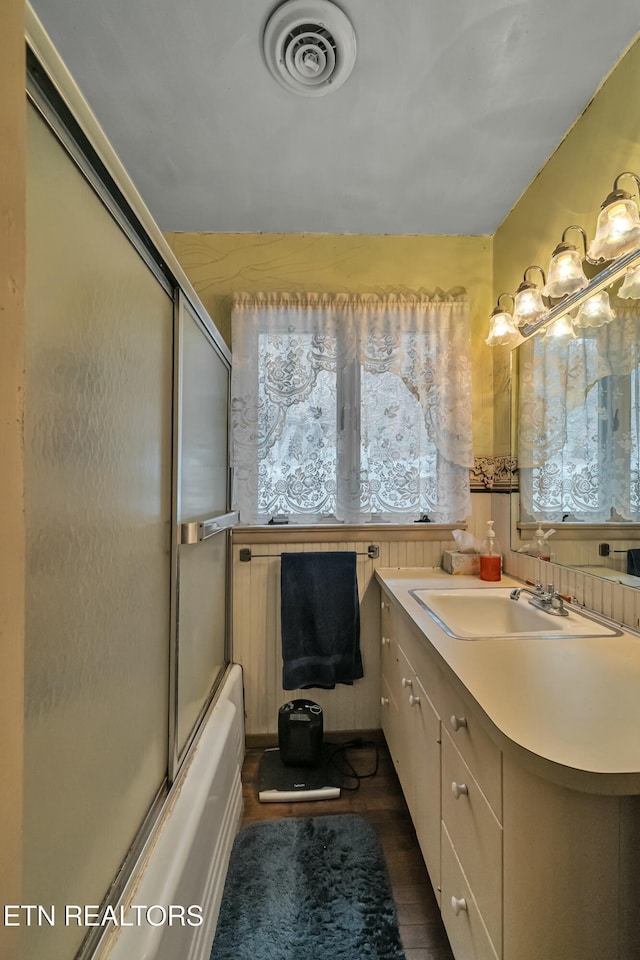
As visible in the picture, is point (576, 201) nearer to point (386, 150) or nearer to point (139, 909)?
→ point (386, 150)

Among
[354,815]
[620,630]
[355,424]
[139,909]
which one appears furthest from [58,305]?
[354,815]

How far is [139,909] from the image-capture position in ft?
2.25

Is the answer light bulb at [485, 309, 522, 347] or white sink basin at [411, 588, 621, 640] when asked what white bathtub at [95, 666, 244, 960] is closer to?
white sink basin at [411, 588, 621, 640]

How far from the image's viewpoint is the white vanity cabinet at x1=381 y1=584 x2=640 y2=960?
Result: 2.00ft

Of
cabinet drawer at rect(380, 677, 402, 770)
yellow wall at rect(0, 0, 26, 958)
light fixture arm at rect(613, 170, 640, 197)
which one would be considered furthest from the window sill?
yellow wall at rect(0, 0, 26, 958)

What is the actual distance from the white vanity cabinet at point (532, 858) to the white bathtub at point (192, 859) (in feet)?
1.81

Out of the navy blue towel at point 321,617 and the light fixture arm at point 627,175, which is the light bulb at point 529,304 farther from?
the navy blue towel at point 321,617

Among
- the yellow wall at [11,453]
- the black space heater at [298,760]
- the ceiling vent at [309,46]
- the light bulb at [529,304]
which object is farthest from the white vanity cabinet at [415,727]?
the ceiling vent at [309,46]

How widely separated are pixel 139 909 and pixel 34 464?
763 mm

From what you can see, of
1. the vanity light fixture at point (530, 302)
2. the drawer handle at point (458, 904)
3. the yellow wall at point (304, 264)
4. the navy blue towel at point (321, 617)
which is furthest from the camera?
the yellow wall at point (304, 264)

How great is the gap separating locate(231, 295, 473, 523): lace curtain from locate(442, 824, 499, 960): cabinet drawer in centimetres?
110

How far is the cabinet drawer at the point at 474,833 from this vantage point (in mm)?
692

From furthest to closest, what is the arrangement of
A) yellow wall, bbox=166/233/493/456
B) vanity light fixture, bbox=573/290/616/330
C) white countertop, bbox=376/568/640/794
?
yellow wall, bbox=166/233/493/456 < vanity light fixture, bbox=573/290/616/330 < white countertop, bbox=376/568/640/794

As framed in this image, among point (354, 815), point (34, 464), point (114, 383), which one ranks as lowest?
point (354, 815)
